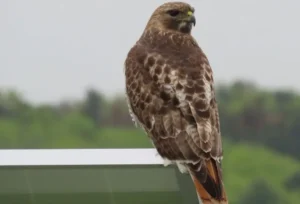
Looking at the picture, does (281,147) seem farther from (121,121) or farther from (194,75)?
(194,75)

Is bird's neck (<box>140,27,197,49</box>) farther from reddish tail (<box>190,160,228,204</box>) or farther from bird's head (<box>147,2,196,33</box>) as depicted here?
reddish tail (<box>190,160,228,204</box>)

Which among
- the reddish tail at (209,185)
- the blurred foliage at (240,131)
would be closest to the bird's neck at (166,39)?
the reddish tail at (209,185)

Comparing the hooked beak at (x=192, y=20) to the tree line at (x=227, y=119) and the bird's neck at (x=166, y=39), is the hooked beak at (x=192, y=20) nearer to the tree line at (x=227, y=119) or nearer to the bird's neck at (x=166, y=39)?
the bird's neck at (x=166, y=39)

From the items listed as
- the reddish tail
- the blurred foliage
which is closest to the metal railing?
the reddish tail

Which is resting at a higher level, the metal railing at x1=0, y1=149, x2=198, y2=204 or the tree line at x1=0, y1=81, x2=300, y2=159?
the metal railing at x1=0, y1=149, x2=198, y2=204

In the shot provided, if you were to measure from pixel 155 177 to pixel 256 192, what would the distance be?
11.3 m

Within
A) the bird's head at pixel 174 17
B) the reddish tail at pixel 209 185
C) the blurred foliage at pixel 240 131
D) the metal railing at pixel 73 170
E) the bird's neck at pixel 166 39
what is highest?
the bird's head at pixel 174 17

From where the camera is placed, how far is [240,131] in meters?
15.5

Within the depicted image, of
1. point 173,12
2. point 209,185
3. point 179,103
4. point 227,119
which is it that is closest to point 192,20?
point 173,12

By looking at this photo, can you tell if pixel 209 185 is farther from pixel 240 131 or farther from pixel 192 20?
pixel 240 131

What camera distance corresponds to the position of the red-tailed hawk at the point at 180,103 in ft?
6.25

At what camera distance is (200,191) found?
185 centimetres

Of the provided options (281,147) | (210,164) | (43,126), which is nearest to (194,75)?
(210,164)

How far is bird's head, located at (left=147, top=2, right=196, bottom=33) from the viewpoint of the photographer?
233cm
